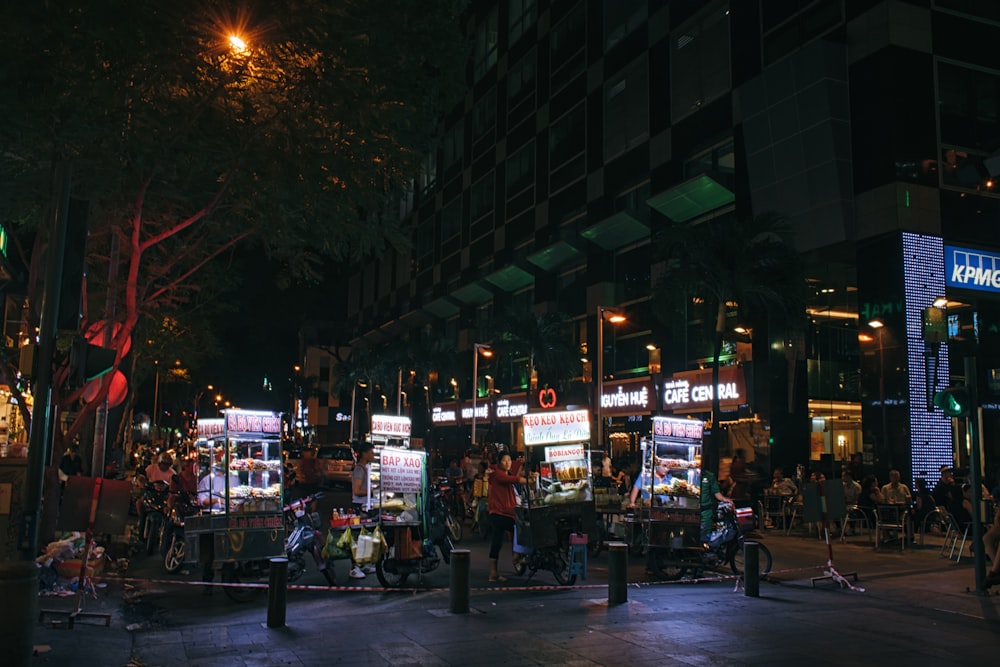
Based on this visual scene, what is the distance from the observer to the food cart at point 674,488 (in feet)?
45.4

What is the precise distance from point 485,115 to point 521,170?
24.1 feet

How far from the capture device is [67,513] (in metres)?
9.98

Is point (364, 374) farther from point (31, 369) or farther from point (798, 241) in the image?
point (31, 369)

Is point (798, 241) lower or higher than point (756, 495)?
higher

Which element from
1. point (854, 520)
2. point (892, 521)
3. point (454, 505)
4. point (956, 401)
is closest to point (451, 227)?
point (454, 505)

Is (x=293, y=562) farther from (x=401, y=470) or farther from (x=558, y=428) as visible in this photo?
(x=558, y=428)

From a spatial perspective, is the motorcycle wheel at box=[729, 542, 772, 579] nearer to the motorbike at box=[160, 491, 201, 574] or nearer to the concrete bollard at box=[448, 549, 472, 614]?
the concrete bollard at box=[448, 549, 472, 614]

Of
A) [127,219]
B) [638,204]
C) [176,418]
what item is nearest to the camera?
[127,219]

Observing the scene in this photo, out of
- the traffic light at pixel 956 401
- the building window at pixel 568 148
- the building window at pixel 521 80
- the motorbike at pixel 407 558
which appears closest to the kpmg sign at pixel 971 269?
the traffic light at pixel 956 401

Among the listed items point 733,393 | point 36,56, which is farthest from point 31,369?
point 733,393

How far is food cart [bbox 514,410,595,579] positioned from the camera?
1294cm

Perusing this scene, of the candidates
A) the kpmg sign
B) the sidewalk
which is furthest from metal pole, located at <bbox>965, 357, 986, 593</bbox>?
the kpmg sign

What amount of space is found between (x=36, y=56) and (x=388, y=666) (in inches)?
323

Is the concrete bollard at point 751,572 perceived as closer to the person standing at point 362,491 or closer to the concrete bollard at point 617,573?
the concrete bollard at point 617,573
